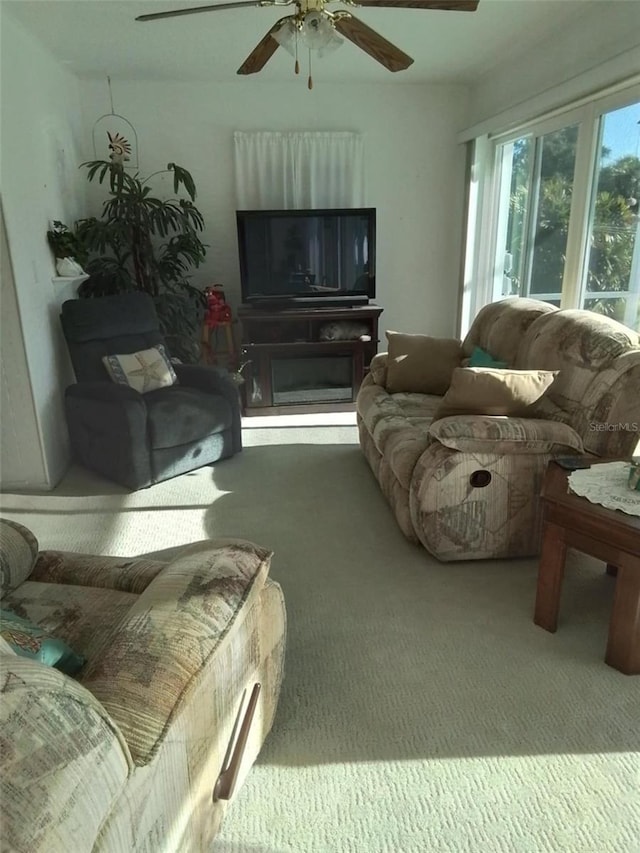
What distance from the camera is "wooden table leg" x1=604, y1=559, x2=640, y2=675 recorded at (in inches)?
69.0

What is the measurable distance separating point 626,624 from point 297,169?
4146 millimetres

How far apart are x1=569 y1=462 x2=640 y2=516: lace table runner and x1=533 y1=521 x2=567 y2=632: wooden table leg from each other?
0.15 meters

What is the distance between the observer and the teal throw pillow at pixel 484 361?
310 cm

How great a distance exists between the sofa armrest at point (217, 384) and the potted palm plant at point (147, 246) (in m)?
0.75

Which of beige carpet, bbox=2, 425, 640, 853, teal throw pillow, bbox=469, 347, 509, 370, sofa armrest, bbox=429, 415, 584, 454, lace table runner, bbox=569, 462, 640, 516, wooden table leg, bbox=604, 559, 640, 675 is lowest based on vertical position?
beige carpet, bbox=2, 425, 640, 853

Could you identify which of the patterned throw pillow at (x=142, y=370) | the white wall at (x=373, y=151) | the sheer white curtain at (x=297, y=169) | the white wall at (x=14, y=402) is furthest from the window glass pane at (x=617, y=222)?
the white wall at (x=14, y=402)

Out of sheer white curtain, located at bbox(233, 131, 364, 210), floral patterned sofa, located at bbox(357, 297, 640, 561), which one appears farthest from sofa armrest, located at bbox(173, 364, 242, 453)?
sheer white curtain, located at bbox(233, 131, 364, 210)

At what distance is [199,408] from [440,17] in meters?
2.52

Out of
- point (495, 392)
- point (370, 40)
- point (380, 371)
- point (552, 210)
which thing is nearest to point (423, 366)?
point (380, 371)

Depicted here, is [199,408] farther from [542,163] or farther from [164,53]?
[542,163]

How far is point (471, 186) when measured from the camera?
4859mm

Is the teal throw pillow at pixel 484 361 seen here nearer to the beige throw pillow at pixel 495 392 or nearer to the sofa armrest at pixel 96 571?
the beige throw pillow at pixel 495 392

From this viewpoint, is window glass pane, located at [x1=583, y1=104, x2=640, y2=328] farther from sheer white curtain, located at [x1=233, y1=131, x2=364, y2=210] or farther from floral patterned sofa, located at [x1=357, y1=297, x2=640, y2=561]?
sheer white curtain, located at [x1=233, y1=131, x2=364, y2=210]

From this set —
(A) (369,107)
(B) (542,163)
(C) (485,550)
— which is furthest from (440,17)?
(C) (485,550)
